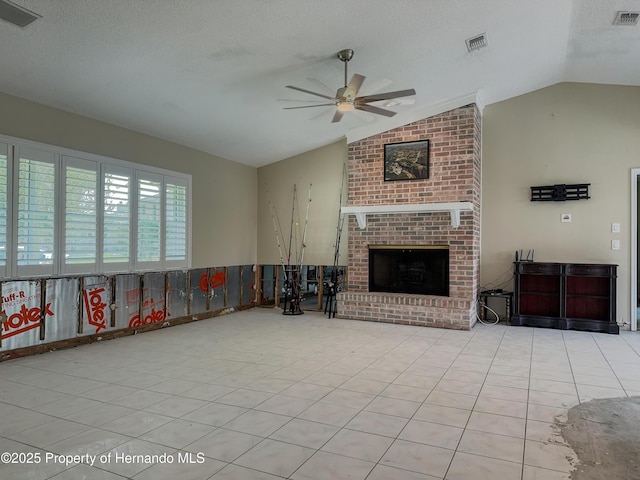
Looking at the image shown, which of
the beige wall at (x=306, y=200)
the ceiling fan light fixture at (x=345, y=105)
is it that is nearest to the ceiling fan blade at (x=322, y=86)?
the ceiling fan light fixture at (x=345, y=105)

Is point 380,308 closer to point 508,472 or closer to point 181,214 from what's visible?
point 181,214

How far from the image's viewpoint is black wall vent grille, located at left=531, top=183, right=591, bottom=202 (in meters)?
5.79

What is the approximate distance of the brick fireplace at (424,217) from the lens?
5.91m

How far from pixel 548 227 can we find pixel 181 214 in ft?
17.5

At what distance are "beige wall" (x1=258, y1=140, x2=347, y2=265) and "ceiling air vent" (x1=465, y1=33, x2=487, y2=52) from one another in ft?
9.39

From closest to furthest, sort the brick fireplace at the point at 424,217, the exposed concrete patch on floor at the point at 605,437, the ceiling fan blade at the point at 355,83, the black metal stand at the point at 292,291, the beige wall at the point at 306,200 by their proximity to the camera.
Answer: the exposed concrete patch on floor at the point at 605,437 < the ceiling fan blade at the point at 355,83 < the brick fireplace at the point at 424,217 < the black metal stand at the point at 292,291 < the beige wall at the point at 306,200

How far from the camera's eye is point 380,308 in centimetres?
624

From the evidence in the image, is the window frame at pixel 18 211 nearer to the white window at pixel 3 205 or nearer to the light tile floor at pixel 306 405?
the white window at pixel 3 205

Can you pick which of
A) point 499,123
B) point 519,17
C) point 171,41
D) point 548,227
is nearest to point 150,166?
point 171,41

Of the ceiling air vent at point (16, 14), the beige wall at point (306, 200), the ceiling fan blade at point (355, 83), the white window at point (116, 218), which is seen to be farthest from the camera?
the beige wall at point (306, 200)

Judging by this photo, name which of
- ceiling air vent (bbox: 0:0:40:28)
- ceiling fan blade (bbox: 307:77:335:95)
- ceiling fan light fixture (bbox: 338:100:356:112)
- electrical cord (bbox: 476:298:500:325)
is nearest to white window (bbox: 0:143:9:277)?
ceiling air vent (bbox: 0:0:40:28)

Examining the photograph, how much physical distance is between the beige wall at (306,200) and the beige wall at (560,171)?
2.38m

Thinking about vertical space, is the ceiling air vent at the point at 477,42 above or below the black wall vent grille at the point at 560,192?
above

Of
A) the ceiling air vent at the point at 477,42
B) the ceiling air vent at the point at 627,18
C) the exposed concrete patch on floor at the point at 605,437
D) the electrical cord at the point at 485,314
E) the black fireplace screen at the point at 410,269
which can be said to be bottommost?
the exposed concrete patch on floor at the point at 605,437
